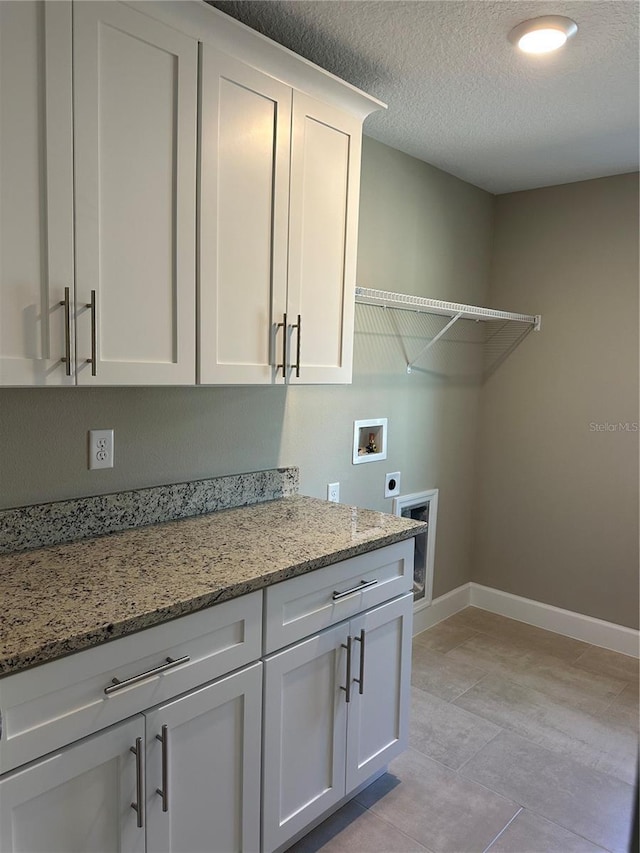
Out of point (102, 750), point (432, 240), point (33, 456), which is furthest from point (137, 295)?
point (432, 240)

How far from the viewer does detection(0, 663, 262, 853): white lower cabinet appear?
1.18m

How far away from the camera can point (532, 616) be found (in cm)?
350

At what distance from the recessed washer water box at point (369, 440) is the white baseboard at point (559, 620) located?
1332 mm

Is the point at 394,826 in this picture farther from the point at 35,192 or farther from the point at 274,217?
the point at 35,192

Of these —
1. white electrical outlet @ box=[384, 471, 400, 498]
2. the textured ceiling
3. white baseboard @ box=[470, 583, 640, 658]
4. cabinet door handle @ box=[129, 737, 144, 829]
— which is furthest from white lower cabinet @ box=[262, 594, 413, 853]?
the textured ceiling

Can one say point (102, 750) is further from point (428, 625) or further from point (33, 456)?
point (428, 625)

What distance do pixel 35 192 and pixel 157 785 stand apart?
1344 mm

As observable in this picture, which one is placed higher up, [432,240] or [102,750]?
[432,240]

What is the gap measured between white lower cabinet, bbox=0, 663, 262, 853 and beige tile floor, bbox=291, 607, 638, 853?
1.75 feet

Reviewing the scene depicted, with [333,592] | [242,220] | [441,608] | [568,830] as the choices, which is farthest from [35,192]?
[441,608]

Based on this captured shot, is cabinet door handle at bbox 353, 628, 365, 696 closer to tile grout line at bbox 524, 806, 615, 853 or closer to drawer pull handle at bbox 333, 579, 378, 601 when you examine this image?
drawer pull handle at bbox 333, 579, 378, 601

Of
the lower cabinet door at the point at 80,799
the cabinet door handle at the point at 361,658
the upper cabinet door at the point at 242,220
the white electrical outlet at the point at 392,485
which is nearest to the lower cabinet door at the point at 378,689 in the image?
the cabinet door handle at the point at 361,658

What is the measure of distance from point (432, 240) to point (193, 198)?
178cm

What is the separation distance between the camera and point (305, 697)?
1.73 metres
